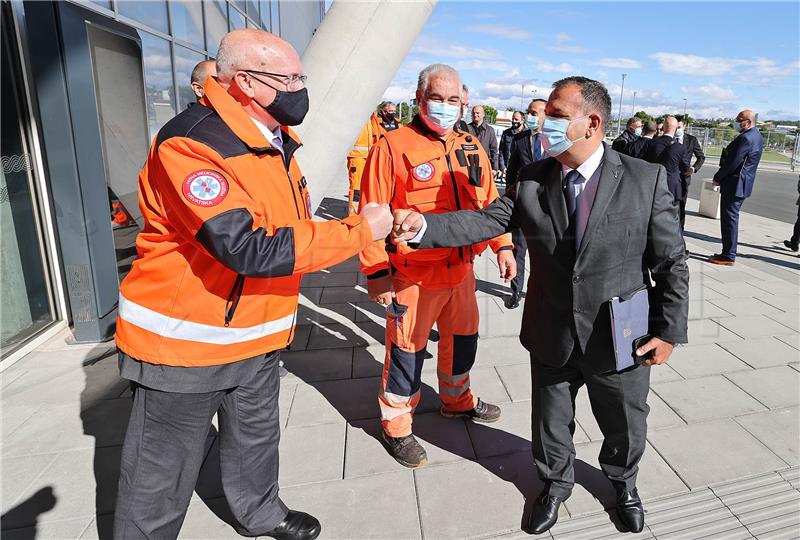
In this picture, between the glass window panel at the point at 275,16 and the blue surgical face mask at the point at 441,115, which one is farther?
the glass window panel at the point at 275,16

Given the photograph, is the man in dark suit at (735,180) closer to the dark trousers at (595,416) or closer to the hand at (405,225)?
the dark trousers at (595,416)

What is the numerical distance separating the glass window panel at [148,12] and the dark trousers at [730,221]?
813cm

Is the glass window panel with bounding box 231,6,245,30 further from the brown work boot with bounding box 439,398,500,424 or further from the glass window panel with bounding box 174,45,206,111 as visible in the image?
the brown work boot with bounding box 439,398,500,424

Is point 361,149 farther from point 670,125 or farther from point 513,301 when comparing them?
point 670,125

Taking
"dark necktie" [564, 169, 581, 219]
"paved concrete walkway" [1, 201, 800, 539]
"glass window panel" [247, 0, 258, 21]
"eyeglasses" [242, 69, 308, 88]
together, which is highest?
"glass window panel" [247, 0, 258, 21]

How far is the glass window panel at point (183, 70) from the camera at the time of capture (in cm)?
678

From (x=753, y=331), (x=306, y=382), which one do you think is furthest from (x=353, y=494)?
(x=753, y=331)

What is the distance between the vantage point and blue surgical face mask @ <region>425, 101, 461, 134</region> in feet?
9.25

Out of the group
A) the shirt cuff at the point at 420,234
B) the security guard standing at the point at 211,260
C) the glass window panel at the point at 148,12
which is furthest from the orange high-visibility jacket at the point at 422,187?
the glass window panel at the point at 148,12

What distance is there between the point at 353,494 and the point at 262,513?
0.53m

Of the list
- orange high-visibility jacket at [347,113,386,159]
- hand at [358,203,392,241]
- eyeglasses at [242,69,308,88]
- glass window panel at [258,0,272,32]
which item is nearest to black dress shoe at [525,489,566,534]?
hand at [358,203,392,241]

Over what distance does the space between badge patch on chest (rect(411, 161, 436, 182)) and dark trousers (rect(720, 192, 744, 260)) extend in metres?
6.31

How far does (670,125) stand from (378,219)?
7.87m

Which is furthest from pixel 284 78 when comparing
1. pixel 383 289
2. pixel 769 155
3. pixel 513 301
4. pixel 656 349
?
pixel 769 155
